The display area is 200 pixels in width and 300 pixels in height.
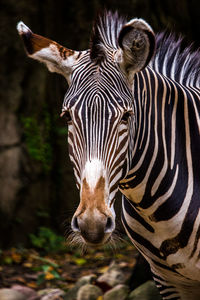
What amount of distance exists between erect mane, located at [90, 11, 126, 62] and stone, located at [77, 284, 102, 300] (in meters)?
3.55

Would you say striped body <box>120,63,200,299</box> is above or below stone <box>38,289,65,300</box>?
above

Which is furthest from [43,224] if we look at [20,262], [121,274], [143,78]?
[143,78]

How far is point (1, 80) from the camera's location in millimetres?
9047

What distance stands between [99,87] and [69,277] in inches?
202

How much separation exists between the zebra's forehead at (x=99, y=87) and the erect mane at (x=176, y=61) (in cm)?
82

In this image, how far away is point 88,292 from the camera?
599 cm

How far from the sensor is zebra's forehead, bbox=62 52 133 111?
3102mm

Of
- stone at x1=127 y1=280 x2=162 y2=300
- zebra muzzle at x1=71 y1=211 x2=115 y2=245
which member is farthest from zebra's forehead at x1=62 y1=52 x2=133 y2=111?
stone at x1=127 y1=280 x2=162 y2=300

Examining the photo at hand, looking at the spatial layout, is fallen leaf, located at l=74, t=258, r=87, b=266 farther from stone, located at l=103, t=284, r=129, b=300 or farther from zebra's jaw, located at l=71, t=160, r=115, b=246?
zebra's jaw, located at l=71, t=160, r=115, b=246

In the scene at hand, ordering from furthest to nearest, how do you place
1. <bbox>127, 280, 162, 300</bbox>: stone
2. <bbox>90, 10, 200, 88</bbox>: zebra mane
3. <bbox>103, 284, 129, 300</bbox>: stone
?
1. <bbox>103, 284, 129, 300</bbox>: stone
2. <bbox>127, 280, 162, 300</bbox>: stone
3. <bbox>90, 10, 200, 88</bbox>: zebra mane

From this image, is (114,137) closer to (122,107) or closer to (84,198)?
(122,107)

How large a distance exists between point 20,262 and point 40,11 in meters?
5.12

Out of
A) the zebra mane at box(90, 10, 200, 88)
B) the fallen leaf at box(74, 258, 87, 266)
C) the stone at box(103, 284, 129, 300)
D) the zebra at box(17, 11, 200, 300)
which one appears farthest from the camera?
the fallen leaf at box(74, 258, 87, 266)

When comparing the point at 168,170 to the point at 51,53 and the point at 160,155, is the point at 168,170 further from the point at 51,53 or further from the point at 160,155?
the point at 51,53
